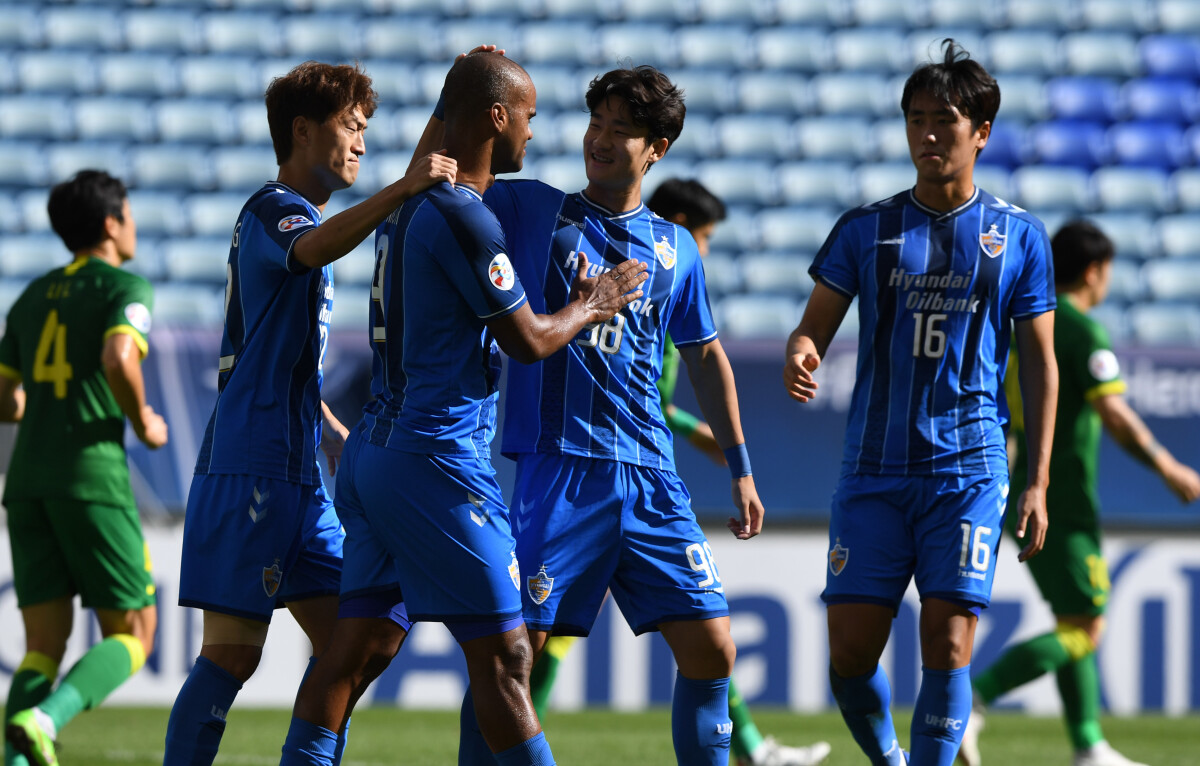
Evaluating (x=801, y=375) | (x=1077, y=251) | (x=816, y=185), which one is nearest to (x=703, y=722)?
(x=801, y=375)

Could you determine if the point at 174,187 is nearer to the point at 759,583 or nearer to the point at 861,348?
the point at 759,583

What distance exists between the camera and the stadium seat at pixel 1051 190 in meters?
10.9

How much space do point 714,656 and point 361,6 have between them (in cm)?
932

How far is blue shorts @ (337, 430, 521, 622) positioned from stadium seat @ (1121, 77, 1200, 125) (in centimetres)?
986

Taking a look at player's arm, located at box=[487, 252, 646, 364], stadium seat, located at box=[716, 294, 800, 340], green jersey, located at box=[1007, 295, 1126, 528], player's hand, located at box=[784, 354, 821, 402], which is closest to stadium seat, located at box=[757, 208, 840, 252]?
stadium seat, located at box=[716, 294, 800, 340]

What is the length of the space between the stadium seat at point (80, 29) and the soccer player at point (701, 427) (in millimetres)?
7385

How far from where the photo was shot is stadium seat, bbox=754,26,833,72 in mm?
11594

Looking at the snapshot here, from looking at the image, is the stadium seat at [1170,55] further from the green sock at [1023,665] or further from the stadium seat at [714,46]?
the green sock at [1023,665]

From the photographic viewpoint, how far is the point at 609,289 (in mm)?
3252

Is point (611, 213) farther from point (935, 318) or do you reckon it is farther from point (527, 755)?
point (527, 755)

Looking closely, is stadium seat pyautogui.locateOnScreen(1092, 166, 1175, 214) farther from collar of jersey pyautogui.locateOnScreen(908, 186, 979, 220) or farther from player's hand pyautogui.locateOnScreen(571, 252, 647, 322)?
player's hand pyautogui.locateOnScreen(571, 252, 647, 322)

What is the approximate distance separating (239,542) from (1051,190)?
893cm

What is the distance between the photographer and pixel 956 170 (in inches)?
151

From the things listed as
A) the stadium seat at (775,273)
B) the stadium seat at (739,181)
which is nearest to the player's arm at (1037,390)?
the stadium seat at (775,273)
